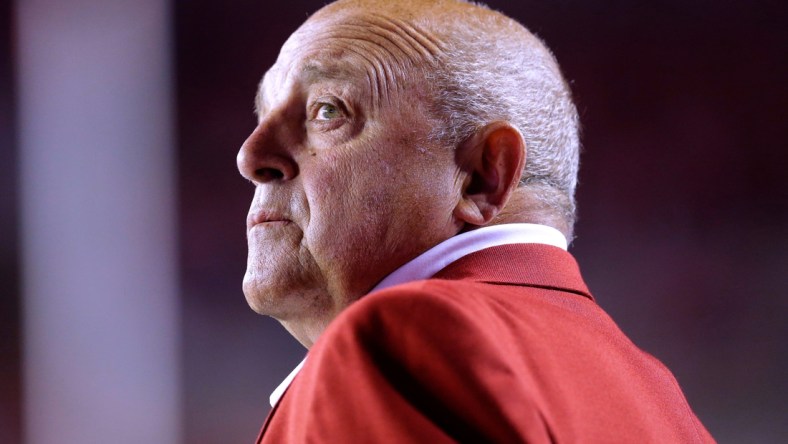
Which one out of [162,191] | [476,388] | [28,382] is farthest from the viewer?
[162,191]

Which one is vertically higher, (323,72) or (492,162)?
(323,72)

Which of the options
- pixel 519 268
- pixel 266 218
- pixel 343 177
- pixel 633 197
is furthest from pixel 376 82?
pixel 633 197

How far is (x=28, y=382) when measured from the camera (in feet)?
8.04

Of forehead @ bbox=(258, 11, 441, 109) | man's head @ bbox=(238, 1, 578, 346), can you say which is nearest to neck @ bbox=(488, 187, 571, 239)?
man's head @ bbox=(238, 1, 578, 346)

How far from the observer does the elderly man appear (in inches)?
43.2

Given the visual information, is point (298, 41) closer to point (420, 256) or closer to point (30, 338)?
point (420, 256)

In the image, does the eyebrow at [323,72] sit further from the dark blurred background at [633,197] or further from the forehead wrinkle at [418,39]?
the dark blurred background at [633,197]

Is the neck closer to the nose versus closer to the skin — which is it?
the skin

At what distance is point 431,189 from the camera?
1311 mm

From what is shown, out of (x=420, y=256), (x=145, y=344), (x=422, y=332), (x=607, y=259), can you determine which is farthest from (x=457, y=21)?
(x=145, y=344)

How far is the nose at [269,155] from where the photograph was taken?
1363mm

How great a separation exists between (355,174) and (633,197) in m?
1.53

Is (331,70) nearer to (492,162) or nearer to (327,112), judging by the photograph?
(327,112)

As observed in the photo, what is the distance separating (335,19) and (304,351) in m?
1.48
